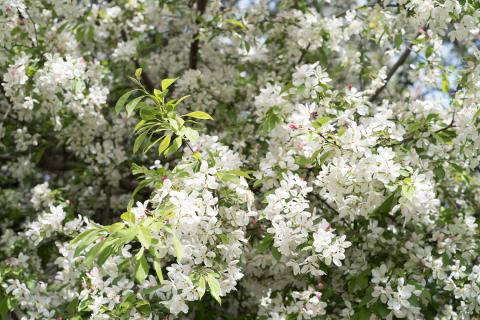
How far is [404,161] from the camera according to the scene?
271 cm

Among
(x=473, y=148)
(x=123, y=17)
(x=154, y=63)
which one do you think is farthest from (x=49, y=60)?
(x=473, y=148)

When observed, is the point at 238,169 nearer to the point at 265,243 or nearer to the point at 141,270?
the point at 265,243

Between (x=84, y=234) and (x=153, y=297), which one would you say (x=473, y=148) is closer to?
(x=153, y=297)

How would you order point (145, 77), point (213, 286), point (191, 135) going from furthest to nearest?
point (145, 77) < point (191, 135) < point (213, 286)

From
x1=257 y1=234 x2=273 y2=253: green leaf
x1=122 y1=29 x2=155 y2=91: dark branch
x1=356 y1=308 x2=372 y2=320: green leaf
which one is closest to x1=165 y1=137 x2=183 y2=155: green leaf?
x1=257 y1=234 x2=273 y2=253: green leaf

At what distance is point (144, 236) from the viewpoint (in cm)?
184

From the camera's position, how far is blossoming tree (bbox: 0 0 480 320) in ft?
7.81

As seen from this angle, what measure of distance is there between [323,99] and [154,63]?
2.24 m

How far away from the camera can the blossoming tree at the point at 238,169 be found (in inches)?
93.7

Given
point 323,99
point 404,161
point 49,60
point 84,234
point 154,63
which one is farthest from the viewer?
point 154,63

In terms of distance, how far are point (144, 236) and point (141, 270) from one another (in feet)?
0.49

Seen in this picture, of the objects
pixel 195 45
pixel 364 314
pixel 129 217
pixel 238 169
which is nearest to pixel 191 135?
pixel 129 217

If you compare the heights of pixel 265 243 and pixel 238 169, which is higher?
pixel 238 169

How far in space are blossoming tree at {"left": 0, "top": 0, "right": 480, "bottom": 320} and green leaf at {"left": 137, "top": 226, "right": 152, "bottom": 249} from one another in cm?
1
